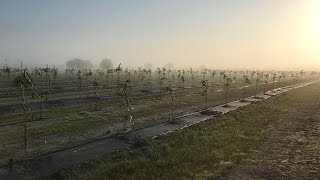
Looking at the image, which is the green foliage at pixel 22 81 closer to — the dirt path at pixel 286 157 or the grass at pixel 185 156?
the grass at pixel 185 156

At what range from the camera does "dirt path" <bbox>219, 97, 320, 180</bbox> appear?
23.8 meters

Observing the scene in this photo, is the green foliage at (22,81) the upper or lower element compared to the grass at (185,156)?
upper

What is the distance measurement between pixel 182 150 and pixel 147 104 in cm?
3119

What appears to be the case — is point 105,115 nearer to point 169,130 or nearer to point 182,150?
point 169,130

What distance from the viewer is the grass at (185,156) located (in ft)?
75.8

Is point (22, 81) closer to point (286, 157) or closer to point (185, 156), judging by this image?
point (185, 156)

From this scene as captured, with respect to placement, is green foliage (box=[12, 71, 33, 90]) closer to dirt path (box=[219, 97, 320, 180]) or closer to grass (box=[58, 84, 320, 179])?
grass (box=[58, 84, 320, 179])

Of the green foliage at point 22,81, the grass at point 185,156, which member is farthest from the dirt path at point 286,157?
the green foliage at point 22,81

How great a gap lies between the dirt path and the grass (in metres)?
0.94

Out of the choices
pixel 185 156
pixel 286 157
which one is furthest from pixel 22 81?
pixel 286 157

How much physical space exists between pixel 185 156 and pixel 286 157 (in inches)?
327

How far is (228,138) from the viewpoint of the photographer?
3372 cm

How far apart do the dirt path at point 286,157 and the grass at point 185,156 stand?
0.94 metres

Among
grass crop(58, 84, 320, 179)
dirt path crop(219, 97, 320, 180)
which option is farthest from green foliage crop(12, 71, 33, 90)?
dirt path crop(219, 97, 320, 180)
